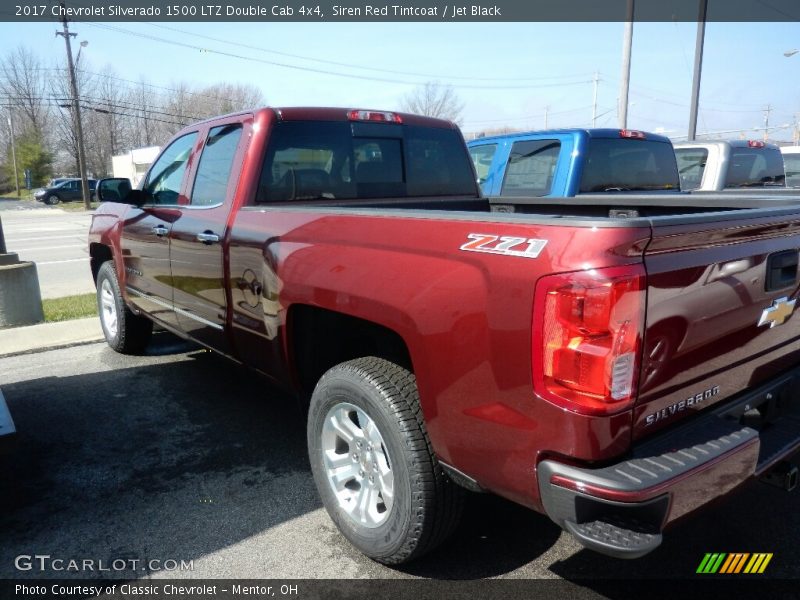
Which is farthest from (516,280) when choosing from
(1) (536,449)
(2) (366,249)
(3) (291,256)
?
(3) (291,256)

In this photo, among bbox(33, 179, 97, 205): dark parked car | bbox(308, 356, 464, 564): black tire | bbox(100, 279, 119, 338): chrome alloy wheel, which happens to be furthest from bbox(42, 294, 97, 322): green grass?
bbox(33, 179, 97, 205): dark parked car

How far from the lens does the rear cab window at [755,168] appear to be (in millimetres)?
8305

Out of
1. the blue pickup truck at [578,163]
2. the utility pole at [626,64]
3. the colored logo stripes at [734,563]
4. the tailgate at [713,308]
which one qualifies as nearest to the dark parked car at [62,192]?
the utility pole at [626,64]

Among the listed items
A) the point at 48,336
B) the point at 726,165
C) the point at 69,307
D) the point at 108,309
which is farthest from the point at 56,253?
the point at 726,165

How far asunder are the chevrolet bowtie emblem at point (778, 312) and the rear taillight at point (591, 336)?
0.79m

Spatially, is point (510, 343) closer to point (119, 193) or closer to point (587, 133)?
point (119, 193)

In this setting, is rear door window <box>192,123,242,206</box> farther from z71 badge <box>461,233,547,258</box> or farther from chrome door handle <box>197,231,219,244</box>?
z71 badge <box>461,233,547,258</box>

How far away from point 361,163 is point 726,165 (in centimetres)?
633

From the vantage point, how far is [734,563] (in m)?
2.55

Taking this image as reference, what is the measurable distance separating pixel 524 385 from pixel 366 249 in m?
0.89

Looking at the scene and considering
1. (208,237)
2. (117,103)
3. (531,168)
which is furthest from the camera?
(117,103)

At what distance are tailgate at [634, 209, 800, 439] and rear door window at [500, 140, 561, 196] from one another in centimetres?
422

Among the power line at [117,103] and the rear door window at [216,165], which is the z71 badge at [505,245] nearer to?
the rear door window at [216,165]

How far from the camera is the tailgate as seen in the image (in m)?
1.83
